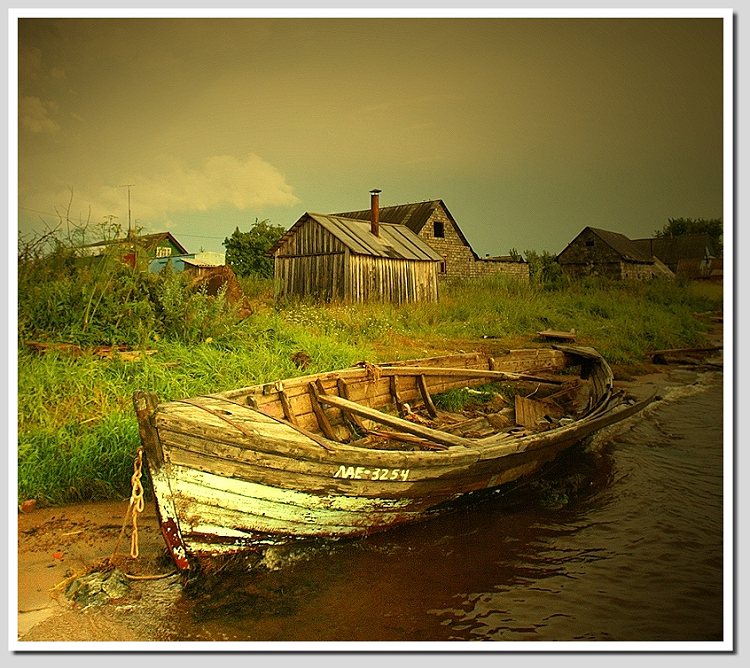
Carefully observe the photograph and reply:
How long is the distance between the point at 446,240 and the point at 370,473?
808 cm

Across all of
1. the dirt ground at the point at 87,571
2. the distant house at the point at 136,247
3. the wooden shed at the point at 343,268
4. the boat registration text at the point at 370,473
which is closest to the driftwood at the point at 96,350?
the distant house at the point at 136,247

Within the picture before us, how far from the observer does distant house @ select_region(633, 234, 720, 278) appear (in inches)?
122

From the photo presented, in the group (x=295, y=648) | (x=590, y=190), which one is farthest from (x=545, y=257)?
(x=295, y=648)

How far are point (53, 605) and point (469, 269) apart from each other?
4.95 meters

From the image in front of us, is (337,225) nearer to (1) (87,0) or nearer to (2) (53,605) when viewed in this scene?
(1) (87,0)

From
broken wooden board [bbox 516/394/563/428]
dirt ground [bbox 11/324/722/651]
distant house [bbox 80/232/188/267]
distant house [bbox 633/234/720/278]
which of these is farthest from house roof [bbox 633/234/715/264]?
distant house [bbox 80/232/188/267]

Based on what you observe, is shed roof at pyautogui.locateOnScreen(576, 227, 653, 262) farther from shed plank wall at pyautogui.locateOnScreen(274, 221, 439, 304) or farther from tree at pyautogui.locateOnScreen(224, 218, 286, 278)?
shed plank wall at pyautogui.locateOnScreen(274, 221, 439, 304)

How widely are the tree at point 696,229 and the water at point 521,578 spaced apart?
0.69 m

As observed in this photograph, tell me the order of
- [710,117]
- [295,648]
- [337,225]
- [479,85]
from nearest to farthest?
1. [295,648]
2. [710,117]
3. [479,85]
4. [337,225]

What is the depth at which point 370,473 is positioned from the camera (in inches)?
104

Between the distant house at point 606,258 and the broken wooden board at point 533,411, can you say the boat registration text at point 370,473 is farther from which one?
the distant house at point 606,258

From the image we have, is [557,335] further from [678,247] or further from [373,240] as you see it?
[373,240]

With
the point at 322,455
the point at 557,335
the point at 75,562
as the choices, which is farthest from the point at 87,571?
the point at 557,335

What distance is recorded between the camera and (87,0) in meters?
2.85
